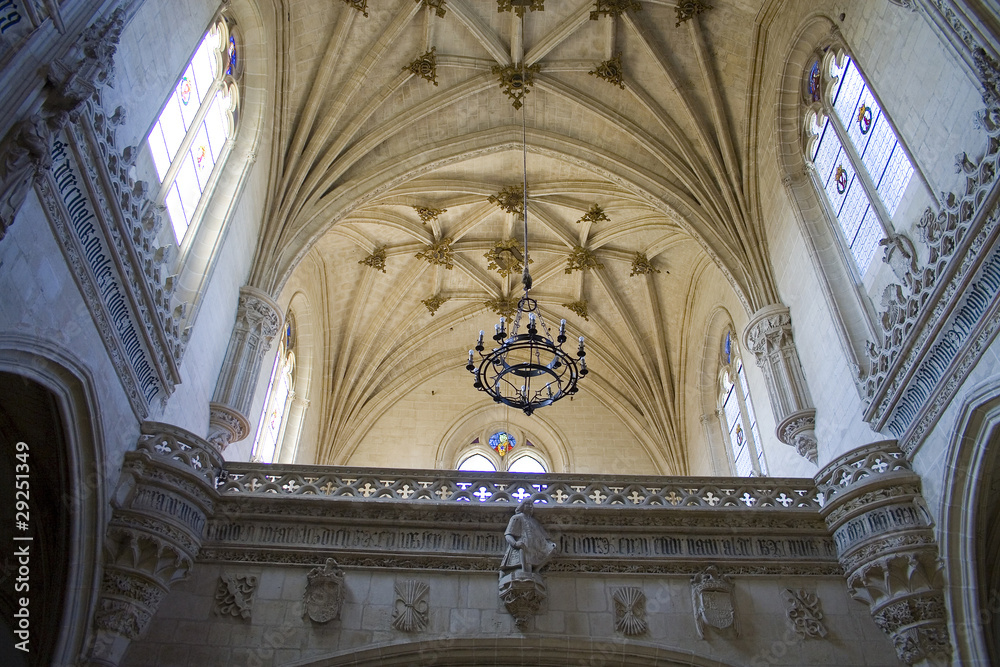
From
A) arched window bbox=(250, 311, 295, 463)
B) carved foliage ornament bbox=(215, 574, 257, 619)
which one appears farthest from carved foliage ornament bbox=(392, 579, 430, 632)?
arched window bbox=(250, 311, 295, 463)

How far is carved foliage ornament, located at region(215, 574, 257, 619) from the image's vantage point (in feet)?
28.4

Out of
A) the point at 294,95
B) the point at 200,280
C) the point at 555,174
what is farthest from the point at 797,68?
the point at 200,280

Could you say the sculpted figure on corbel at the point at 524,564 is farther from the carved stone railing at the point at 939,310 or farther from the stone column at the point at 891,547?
the carved stone railing at the point at 939,310

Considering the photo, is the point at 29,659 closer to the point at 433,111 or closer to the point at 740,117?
the point at 433,111

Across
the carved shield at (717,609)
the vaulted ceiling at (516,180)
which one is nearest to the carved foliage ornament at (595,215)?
the vaulted ceiling at (516,180)

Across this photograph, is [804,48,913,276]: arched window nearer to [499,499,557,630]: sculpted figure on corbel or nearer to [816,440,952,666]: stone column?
[816,440,952,666]: stone column

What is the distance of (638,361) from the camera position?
18.2 metres

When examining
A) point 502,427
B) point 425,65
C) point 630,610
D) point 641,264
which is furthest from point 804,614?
point 502,427

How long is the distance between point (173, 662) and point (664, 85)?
35.8 ft

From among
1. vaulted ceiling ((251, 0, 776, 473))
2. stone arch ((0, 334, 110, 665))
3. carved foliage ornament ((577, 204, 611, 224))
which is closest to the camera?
stone arch ((0, 334, 110, 665))

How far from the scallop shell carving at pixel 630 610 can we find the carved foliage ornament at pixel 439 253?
9702 mm

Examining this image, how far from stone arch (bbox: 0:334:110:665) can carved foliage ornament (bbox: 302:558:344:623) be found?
203 cm

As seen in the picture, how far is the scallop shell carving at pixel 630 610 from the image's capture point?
873 centimetres

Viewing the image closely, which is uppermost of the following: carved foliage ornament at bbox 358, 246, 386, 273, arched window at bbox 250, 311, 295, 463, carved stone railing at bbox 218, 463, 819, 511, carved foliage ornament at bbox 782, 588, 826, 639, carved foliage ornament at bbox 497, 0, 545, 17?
carved foliage ornament at bbox 497, 0, 545, 17
